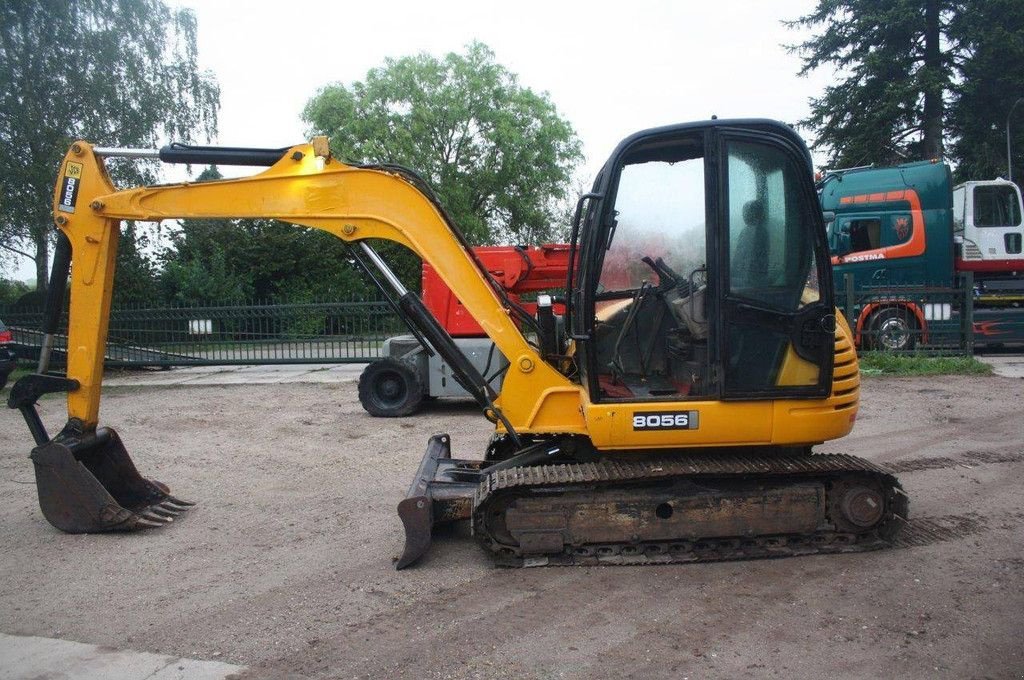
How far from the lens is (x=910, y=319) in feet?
51.1

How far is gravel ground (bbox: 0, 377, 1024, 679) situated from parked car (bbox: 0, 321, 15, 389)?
23.9 ft

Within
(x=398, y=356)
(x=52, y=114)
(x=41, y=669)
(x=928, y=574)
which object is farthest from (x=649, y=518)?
(x=52, y=114)

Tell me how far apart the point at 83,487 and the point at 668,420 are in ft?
12.8

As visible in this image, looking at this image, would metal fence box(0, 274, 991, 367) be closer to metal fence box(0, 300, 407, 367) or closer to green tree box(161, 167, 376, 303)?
metal fence box(0, 300, 407, 367)

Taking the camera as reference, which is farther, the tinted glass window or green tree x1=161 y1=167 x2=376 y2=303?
green tree x1=161 y1=167 x2=376 y2=303

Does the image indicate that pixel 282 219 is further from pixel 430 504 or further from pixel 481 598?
pixel 481 598

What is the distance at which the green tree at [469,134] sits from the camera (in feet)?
120

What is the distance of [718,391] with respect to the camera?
4.93 metres

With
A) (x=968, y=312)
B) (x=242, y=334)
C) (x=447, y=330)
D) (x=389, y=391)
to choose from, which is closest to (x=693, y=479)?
(x=447, y=330)

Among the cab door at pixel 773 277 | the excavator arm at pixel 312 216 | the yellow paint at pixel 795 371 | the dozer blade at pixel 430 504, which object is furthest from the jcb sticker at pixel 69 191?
the yellow paint at pixel 795 371

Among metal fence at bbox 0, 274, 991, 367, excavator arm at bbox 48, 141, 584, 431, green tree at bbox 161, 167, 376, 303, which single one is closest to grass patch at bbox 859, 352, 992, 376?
metal fence at bbox 0, 274, 991, 367

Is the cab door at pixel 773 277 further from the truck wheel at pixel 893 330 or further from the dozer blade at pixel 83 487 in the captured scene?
the truck wheel at pixel 893 330

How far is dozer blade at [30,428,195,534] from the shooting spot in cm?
569

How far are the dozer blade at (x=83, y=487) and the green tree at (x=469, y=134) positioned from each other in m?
30.0
